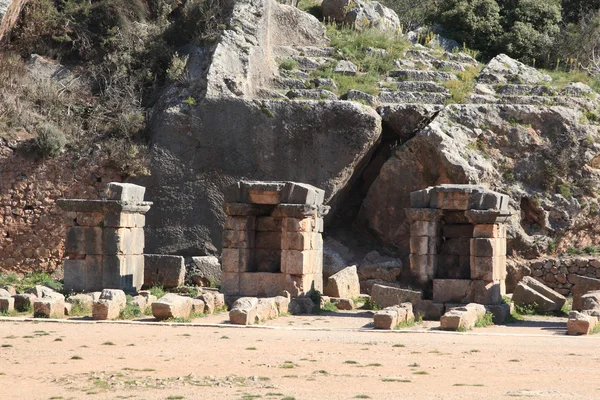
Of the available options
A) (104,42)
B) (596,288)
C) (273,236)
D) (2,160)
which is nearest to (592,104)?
(596,288)

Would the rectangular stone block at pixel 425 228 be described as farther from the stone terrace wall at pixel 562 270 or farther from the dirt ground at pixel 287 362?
the stone terrace wall at pixel 562 270

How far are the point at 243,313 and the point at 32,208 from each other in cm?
1244

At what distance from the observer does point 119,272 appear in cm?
2192

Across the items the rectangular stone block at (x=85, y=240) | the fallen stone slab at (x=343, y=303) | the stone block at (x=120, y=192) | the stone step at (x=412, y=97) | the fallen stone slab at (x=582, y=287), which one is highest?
the stone step at (x=412, y=97)

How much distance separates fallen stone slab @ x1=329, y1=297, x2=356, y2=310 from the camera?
2211 centimetres

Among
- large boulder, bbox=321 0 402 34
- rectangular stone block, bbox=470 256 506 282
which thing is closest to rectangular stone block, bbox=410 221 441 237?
rectangular stone block, bbox=470 256 506 282

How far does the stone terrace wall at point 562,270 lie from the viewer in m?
26.8

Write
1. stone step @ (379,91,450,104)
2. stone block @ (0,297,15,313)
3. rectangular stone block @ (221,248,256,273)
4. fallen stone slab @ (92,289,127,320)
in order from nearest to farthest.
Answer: fallen stone slab @ (92,289,127,320) < stone block @ (0,297,15,313) < rectangular stone block @ (221,248,256,273) < stone step @ (379,91,450,104)

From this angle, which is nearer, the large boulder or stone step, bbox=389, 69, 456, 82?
stone step, bbox=389, 69, 456, 82

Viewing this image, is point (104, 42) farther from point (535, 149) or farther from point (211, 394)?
point (211, 394)

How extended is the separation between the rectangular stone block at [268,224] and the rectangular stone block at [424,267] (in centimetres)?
335

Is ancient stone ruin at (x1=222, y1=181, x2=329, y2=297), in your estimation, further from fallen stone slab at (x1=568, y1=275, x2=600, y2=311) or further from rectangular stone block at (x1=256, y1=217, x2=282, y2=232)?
fallen stone slab at (x1=568, y1=275, x2=600, y2=311)

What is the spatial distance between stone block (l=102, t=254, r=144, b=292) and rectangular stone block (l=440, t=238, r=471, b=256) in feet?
23.0

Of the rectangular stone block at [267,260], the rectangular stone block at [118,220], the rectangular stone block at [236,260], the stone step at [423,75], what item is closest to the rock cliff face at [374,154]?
the stone step at [423,75]
